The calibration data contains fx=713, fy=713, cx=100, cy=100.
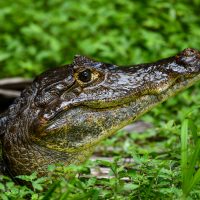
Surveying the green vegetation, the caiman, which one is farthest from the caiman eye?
the green vegetation

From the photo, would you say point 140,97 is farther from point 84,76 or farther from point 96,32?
point 96,32

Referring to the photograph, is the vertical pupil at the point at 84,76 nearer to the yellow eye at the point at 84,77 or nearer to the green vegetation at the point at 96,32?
the yellow eye at the point at 84,77

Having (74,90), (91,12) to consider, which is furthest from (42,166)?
(91,12)

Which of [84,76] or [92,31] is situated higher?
[92,31]

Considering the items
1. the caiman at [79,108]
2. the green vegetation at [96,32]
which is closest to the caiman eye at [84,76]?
the caiman at [79,108]

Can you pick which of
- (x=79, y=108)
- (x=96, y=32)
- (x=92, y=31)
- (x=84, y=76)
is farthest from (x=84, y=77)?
(x=96, y=32)

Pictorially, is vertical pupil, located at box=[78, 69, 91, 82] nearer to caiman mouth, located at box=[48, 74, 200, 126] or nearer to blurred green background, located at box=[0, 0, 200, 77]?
caiman mouth, located at box=[48, 74, 200, 126]
